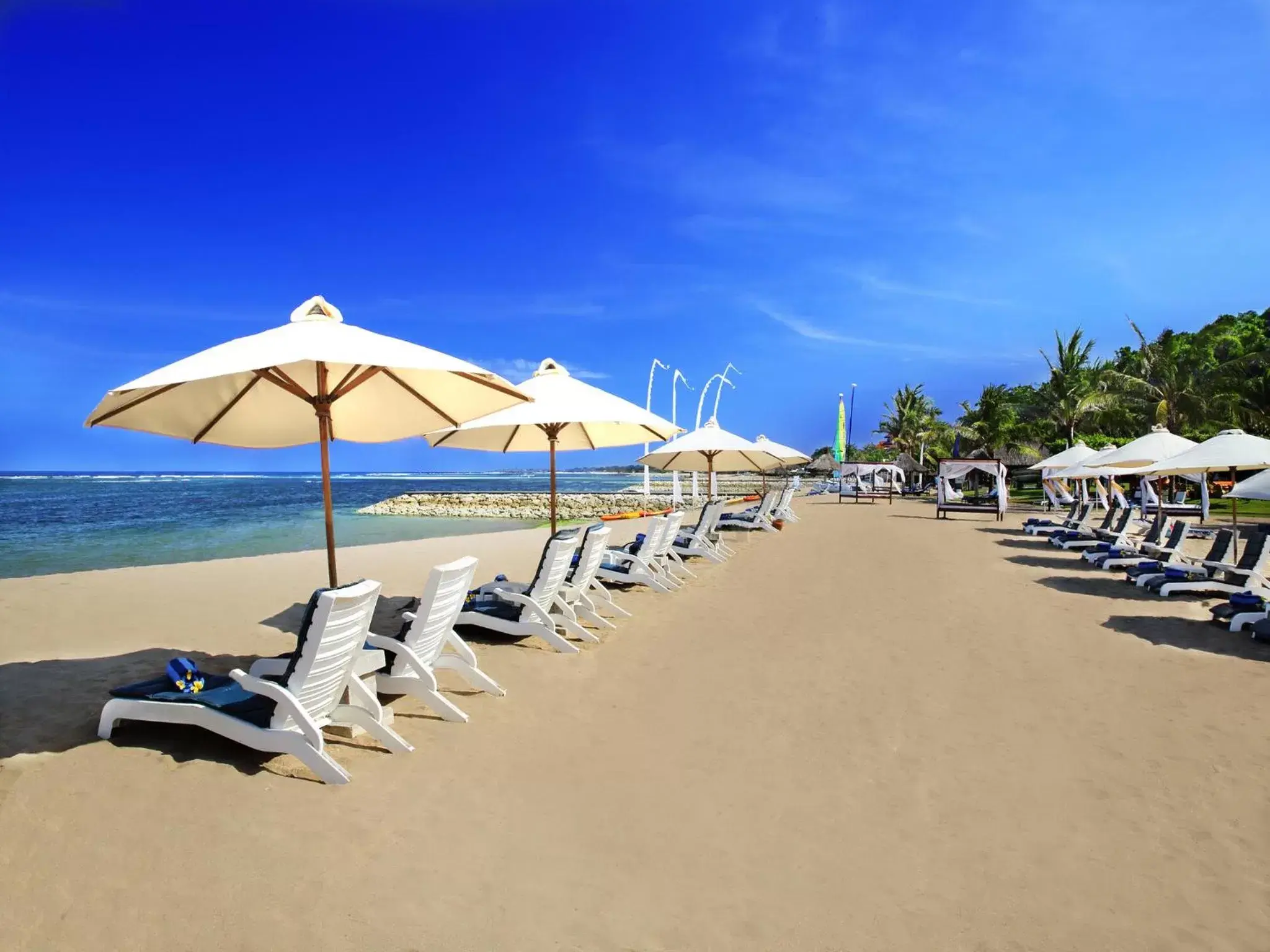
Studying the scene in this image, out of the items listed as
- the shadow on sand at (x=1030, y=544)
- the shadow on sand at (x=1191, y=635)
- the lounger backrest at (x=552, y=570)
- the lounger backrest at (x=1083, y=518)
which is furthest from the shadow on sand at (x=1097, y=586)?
the lounger backrest at (x=552, y=570)

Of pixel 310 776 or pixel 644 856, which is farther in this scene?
pixel 310 776

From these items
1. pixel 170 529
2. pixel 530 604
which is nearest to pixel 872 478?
pixel 170 529

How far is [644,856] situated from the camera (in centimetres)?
298

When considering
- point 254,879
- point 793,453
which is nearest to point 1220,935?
point 254,879

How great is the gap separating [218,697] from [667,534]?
641 centimetres

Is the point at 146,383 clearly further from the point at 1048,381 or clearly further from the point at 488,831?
the point at 1048,381

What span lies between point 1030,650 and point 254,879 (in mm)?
6107

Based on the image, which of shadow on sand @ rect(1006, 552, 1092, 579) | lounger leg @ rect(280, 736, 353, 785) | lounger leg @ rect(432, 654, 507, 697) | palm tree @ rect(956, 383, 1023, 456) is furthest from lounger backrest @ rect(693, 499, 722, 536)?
palm tree @ rect(956, 383, 1023, 456)

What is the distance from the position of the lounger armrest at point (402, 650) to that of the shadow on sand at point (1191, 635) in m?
6.53

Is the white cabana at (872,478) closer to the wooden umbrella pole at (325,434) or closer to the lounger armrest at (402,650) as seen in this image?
the wooden umbrella pole at (325,434)

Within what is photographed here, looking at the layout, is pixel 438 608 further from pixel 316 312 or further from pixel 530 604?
pixel 316 312

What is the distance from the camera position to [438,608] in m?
4.53

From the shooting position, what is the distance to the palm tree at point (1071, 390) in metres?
35.2

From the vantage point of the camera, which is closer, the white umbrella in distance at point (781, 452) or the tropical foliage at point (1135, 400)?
the white umbrella in distance at point (781, 452)
